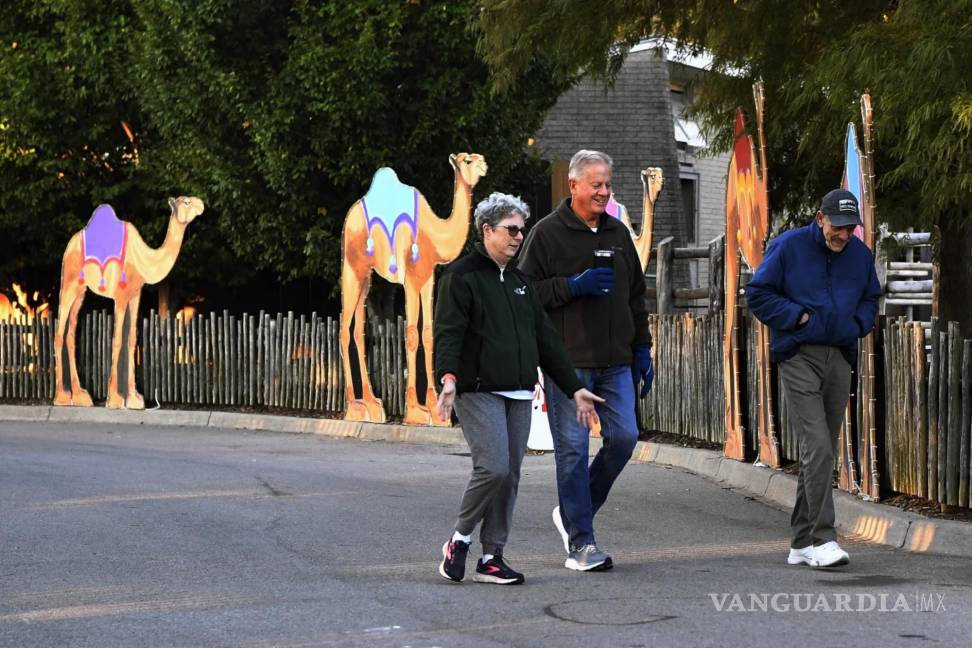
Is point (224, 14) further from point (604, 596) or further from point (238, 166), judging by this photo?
point (604, 596)

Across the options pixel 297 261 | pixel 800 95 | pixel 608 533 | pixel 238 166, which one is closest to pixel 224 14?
pixel 238 166

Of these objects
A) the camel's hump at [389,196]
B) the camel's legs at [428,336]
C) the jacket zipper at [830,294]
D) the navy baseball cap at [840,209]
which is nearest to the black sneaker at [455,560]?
the jacket zipper at [830,294]

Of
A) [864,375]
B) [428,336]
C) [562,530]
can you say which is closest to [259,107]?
[428,336]

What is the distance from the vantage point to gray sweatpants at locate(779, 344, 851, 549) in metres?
7.98

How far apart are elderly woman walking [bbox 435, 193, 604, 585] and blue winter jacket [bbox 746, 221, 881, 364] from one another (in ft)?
3.54

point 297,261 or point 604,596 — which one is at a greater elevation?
point 297,261

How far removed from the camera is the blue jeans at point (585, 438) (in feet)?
25.8

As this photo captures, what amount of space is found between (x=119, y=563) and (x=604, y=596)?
101 inches

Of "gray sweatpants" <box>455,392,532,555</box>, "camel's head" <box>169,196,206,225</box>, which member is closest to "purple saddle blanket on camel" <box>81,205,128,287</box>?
"camel's head" <box>169,196,206,225</box>

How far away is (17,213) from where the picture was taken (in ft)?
82.0

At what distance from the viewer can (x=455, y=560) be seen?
7.51 metres

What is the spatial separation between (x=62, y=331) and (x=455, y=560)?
1503 cm

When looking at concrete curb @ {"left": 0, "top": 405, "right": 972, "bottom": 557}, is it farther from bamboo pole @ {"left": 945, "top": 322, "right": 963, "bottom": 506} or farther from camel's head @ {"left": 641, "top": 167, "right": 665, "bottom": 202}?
camel's head @ {"left": 641, "top": 167, "right": 665, "bottom": 202}

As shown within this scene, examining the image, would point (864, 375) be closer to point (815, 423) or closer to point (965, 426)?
point (965, 426)
